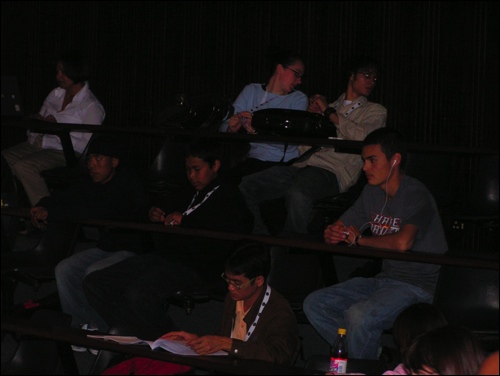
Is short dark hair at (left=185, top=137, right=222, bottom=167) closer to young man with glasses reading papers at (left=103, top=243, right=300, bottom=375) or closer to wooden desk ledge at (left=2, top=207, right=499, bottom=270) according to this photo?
young man with glasses reading papers at (left=103, top=243, right=300, bottom=375)

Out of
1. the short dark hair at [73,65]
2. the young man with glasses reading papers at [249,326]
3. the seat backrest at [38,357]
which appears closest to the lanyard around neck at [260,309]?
the young man with glasses reading papers at [249,326]

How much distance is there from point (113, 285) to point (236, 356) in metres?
1.18

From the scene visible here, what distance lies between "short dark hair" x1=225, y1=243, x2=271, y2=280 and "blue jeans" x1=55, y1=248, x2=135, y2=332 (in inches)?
39.9

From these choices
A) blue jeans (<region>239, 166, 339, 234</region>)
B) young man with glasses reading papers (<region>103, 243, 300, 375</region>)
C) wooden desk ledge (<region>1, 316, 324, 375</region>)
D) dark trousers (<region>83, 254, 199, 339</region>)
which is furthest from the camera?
blue jeans (<region>239, 166, 339, 234</region>)

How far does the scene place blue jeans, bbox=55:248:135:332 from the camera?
4.53 m

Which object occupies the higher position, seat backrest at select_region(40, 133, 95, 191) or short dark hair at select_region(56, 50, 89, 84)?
short dark hair at select_region(56, 50, 89, 84)

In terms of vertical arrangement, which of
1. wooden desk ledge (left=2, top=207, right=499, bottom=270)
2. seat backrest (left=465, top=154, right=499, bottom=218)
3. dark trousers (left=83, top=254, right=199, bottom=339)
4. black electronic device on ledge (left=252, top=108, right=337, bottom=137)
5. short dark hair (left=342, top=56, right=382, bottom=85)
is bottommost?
dark trousers (left=83, top=254, right=199, bottom=339)

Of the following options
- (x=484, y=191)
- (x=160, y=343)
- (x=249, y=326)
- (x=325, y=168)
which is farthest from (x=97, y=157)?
(x=484, y=191)

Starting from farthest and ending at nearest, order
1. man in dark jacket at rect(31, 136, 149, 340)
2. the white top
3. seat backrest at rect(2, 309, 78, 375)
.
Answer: the white top, man in dark jacket at rect(31, 136, 149, 340), seat backrest at rect(2, 309, 78, 375)

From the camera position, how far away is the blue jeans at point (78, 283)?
4531mm

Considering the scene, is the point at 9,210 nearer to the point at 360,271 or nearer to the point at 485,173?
the point at 360,271

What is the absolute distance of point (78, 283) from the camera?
15.0 ft

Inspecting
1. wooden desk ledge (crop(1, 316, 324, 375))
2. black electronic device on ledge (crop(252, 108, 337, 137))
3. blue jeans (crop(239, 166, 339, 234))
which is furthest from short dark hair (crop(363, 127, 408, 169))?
wooden desk ledge (crop(1, 316, 324, 375))

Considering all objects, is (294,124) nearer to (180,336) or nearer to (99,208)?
(180,336)
